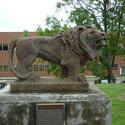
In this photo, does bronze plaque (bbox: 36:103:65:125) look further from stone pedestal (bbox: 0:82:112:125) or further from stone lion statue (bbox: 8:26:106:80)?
stone lion statue (bbox: 8:26:106:80)

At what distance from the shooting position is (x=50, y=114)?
3.12 metres

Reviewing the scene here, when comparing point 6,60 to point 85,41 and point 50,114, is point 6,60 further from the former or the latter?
point 50,114

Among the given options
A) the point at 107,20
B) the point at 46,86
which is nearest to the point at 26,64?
the point at 46,86

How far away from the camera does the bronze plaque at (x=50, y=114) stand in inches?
122

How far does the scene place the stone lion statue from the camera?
3518mm

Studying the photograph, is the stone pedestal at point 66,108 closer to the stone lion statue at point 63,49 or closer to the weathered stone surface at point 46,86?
the weathered stone surface at point 46,86

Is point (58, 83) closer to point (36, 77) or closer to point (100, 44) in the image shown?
point (36, 77)

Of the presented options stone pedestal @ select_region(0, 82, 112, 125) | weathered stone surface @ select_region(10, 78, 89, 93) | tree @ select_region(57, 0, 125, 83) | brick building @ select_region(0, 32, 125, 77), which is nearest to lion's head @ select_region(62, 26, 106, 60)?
weathered stone surface @ select_region(10, 78, 89, 93)

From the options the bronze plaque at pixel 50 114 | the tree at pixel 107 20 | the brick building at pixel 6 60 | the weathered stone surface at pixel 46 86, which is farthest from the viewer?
the brick building at pixel 6 60

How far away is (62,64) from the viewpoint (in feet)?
11.7

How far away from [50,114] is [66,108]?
0.28 metres

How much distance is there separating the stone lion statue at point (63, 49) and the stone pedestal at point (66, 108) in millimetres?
495

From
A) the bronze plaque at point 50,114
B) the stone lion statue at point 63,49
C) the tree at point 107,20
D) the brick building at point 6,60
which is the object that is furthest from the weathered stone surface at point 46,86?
the brick building at point 6,60

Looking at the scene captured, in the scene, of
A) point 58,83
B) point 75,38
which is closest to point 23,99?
point 58,83
